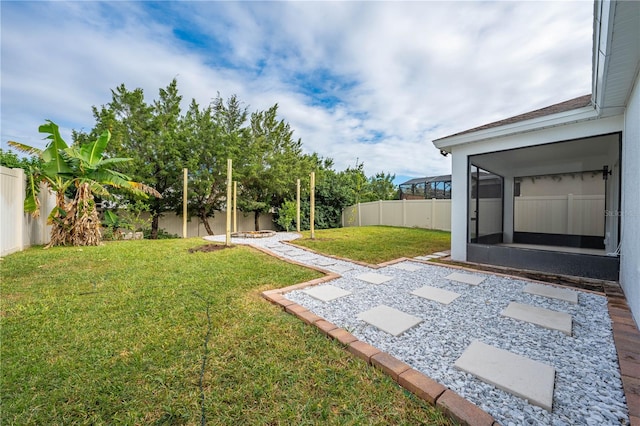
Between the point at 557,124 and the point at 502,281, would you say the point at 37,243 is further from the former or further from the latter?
the point at 557,124

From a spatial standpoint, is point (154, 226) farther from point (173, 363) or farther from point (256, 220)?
point (173, 363)

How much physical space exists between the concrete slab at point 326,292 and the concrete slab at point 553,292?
278 cm

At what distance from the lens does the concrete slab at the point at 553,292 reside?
3.58 meters

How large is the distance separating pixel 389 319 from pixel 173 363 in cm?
213

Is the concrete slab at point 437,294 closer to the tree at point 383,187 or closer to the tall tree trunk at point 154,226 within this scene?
the tall tree trunk at point 154,226

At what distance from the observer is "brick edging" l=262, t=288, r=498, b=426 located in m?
1.55

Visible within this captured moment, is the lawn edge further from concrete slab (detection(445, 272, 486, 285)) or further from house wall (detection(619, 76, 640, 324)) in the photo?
concrete slab (detection(445, 272, 486, 285))

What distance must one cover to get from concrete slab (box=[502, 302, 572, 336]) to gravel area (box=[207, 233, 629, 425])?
77 mm

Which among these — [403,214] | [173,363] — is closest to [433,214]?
[403,214]

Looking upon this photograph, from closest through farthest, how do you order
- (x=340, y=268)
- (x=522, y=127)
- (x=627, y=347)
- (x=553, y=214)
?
1. (x=627, y=347)
2. (x=522, y=127)
3. (x=340, y=268)
4. (x=553, y=214)

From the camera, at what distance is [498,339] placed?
2.52 metres

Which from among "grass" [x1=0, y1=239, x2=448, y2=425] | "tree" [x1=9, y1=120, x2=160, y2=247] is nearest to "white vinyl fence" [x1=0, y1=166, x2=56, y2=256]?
"tree" [x1=9, y1=120, x2=160, y2=247]

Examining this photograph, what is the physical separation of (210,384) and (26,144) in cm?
880

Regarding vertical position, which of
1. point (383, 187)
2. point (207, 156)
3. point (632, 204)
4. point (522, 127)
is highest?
point (207, 156)
